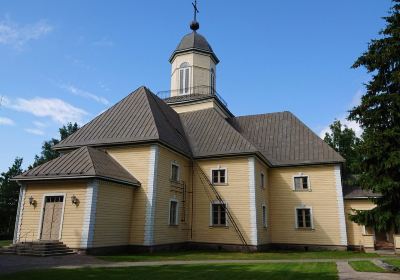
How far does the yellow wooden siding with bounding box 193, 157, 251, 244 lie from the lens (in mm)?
20703

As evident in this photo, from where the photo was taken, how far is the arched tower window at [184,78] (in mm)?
30108

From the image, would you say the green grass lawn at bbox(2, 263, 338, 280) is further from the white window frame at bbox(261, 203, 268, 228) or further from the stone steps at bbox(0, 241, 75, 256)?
the white window frame at bbox(261, 203, 268, 228)

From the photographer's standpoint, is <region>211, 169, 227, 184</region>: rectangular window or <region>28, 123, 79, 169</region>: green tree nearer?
<region>211, 169, 227, 184</region>: rectangular window

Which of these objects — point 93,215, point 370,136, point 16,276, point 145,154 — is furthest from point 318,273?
point 145,154

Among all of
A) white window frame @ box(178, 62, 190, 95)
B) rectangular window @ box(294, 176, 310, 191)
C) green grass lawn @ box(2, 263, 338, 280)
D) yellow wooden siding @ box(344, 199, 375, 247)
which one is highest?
white window frame @ box(178, 62, 190, 95)

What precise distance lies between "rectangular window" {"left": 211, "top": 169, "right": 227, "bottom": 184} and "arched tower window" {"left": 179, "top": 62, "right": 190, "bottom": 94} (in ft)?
33.9

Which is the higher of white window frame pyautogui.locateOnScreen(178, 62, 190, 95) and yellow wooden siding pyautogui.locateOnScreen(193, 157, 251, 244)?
white window frame pyautogui.locateOnScreen(178, 62, 190, 95)

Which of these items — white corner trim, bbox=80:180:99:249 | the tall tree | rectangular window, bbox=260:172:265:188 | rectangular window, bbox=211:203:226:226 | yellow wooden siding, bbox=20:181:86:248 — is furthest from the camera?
rectangular window, bbox=260:172:265:188

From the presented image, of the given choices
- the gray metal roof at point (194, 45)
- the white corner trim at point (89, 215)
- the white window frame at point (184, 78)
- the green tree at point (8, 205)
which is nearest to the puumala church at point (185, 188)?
the white corner trim at point (89, 215)

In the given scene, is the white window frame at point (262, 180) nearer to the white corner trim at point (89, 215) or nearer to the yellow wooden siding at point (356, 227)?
the yellow wooden siding at point (356, 227)

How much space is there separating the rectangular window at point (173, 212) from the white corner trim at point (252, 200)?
4.56 meters

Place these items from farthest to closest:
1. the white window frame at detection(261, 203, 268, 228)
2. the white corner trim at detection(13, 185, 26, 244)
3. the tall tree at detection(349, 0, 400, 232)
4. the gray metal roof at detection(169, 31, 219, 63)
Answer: the gray metal roof at detection(169, 31, 219, 63)
the white window frame at detection(261, 203, 268, 228)
the white corner trim at detection(13, 185, 26, 244)
the tall tree at detection(349, 0, 400, 232)

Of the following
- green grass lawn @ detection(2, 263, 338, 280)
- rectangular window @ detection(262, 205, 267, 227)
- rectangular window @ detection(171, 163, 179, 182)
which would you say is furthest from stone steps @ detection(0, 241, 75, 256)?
rectangular window @ detection(262, 205, 267, 227)

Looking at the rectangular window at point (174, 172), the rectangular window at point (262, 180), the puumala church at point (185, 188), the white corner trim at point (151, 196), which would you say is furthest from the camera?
the rectangular window at point (262, 180)
